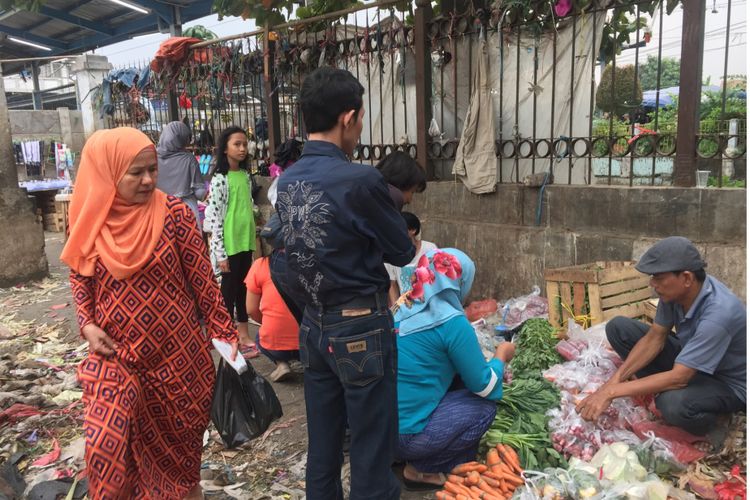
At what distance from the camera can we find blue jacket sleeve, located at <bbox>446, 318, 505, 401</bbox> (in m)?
2.70

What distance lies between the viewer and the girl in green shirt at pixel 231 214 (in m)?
4.92

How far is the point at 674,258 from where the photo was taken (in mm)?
2879

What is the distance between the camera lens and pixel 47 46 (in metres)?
19.8

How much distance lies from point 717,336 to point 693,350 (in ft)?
0.44

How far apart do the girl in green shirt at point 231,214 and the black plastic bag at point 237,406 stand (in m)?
2.34

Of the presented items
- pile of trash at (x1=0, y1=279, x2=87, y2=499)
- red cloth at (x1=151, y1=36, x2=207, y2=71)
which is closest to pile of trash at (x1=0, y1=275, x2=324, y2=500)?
pile of trash at (x1=0, y1=279, x2=87, y2=499)

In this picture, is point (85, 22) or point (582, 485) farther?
point (85, 22)

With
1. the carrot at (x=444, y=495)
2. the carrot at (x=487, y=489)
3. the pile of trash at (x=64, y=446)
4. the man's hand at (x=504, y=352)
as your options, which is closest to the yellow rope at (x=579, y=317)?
the man's hand at (x=504, y=352)

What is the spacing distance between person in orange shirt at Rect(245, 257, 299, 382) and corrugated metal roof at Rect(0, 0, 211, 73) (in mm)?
12784

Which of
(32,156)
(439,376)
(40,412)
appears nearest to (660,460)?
(439,376)

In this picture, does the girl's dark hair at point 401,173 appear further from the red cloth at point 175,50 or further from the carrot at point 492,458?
the red cloth at point 175,50

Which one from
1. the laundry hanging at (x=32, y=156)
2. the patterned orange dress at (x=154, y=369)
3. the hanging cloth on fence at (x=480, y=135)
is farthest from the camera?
the laundry hanging at (x=32, y=156)

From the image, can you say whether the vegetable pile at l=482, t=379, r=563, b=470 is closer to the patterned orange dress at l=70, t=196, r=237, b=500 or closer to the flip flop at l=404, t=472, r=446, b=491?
the flip flop at l=404, t=472, r=446, b=491

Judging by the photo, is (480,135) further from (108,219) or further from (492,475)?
(108,219)
